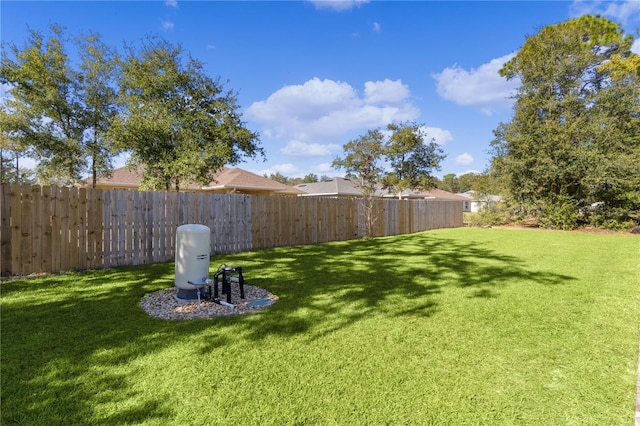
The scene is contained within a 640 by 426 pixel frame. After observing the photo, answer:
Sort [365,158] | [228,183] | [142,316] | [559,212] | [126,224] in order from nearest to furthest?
[142,316]
[126,224]
[559,212]
[228,183]
[365,158]

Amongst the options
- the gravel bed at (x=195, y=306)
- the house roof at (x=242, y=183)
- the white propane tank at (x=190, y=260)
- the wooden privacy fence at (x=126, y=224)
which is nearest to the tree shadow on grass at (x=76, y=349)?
the gravel bed at (x=195, y=306)

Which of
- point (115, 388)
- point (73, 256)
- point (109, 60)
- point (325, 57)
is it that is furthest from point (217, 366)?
point (109, 60)

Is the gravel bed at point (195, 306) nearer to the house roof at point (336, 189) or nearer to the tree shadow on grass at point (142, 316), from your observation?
the tree shadow on grass at point (142, 316)

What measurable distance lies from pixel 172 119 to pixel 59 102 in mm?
5737

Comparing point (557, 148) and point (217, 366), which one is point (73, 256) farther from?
point (557, 148)

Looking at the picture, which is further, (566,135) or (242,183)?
(242,183)

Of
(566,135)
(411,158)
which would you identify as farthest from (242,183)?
(566,135)

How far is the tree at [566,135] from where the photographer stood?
53.2 ft

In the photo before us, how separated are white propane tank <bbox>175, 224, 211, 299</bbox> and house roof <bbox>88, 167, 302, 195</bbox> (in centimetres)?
1523

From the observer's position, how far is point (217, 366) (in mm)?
2584

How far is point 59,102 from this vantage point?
13883mm

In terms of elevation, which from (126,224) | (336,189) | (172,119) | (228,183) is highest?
(172,119)

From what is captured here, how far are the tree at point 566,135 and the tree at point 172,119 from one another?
1555cm

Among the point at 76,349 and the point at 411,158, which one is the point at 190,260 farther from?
the point at 411,158
